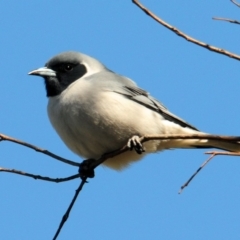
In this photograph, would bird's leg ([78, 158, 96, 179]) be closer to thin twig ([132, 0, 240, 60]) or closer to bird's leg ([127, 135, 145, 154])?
bird's leg ([127, 135, 145, 154])

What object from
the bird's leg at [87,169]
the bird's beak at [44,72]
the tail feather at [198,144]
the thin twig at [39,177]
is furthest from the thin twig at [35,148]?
the bird's beak at [44,72]

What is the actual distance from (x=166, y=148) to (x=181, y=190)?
245 centimetres

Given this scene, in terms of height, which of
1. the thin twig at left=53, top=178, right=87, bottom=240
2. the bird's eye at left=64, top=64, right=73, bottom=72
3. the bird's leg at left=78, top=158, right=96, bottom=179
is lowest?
the bird's leg at left=78, top=158, right=96, bottom=179

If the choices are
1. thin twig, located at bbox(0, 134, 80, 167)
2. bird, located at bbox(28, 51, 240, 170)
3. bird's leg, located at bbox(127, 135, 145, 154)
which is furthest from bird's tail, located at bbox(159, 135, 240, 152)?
thin twig, located at bbox(0, 134, 80, 167)

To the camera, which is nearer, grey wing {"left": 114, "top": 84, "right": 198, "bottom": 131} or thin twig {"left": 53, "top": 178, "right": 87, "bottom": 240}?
thin twig {"left": 53, "top": 178, "right": 87, "bottom": 240}

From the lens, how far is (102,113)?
5.66m

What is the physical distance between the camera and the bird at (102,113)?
569 cm

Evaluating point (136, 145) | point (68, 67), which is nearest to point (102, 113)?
point (136, 145)

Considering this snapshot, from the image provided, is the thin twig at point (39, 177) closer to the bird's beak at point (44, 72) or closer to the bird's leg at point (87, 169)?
the bird's leg at point (87, 169)

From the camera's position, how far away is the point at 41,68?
6.54 meters

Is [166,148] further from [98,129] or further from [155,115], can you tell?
[98,129]

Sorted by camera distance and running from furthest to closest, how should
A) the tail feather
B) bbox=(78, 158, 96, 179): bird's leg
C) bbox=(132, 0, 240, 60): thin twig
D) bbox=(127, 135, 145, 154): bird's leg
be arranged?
the tail feather < bbox=(78, 158, 96, 179): bird's leg < bbox=(127, 135, 145, 154): bird's leg < bbox=(132, 0, 240, 60): thin twig

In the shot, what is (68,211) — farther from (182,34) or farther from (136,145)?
(182,34)

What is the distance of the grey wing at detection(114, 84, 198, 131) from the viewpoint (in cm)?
612
